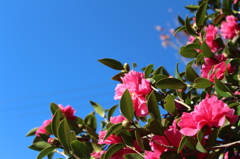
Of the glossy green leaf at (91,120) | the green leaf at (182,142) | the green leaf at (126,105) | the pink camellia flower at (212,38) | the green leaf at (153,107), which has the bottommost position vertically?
the green leaf at (182,142)

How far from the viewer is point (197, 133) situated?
32.3 inches

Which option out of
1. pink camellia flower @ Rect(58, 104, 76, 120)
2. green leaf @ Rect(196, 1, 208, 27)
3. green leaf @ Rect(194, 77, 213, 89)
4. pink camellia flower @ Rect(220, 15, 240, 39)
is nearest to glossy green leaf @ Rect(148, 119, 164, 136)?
green leaf @ Rect(194, 77, 213, 89)

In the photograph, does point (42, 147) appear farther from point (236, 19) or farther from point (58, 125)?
point (236, 19)

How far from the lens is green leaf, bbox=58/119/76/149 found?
1.06 meters

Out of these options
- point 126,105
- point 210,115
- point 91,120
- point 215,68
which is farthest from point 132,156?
point 91,120

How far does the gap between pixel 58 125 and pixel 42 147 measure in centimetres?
25

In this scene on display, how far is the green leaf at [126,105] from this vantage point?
86 centimetres

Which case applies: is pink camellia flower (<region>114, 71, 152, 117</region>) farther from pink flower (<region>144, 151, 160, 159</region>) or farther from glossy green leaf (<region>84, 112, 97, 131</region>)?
glossy green leaf (<region>84, 112, 97, 131</region>)

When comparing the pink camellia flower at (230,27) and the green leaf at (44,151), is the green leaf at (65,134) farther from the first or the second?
the pink camellia flower at (230,27)

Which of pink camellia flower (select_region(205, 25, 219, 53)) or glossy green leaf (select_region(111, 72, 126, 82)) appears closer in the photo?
glossy green leaf (select_region(111, 72, 126, 82))

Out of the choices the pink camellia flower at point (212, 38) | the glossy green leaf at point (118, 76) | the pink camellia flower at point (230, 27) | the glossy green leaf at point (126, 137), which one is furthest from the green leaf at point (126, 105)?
the pink camellia flower at point (230, 27)

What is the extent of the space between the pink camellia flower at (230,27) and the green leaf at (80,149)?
1.31m

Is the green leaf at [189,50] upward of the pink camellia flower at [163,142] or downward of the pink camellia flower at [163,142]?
upward

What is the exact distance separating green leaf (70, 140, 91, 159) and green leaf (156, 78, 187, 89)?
35 centimetres
